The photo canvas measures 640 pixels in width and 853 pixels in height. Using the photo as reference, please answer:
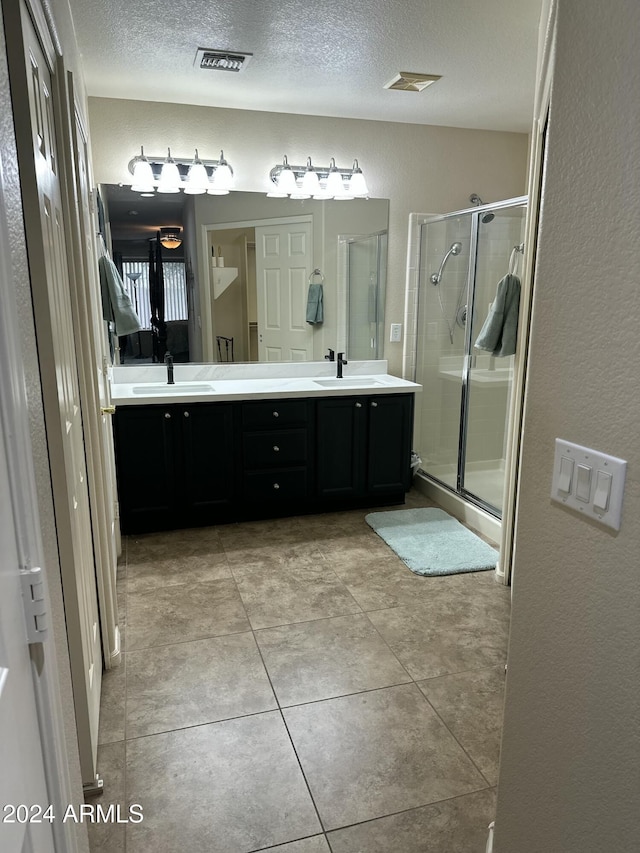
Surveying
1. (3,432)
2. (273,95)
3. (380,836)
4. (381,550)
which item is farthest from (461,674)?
(273,95)

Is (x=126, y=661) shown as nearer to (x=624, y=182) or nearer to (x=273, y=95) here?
(x=624, y=182)

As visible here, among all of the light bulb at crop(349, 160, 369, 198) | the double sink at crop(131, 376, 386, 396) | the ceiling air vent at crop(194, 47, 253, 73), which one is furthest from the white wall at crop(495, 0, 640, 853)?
the light bulb at crop(349, 160, 369, 198)

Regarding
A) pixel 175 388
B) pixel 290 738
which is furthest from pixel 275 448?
pixel 290 738

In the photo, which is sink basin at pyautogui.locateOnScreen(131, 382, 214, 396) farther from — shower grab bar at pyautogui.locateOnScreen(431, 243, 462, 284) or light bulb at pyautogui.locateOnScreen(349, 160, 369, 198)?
shower grab bar at pyautogui.locateOnScreen(431, 243, 462, 284)

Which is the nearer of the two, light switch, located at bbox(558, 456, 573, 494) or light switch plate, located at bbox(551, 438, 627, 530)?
light switch plate, located at bbox(551, 438, 627, 530)

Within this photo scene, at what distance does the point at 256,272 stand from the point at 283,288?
0.21 m

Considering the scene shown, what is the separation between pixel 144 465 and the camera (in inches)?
136

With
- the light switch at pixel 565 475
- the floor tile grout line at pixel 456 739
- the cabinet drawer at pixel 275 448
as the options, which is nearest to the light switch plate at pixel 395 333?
the cabinet drawer at pixel 275 448

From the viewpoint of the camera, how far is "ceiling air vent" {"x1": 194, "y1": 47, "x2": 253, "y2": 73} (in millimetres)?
2816

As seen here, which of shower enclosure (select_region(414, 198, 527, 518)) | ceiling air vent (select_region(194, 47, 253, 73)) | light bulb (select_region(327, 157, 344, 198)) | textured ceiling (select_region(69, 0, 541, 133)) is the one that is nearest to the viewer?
textured ceiling (select_region(69, 0, 541, 133))

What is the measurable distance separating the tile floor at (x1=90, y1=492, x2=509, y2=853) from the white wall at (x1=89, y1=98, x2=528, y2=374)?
203 centimetres

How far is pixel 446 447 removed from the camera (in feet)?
13.8

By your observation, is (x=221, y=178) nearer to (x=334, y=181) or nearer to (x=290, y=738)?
(x=334, y=181)

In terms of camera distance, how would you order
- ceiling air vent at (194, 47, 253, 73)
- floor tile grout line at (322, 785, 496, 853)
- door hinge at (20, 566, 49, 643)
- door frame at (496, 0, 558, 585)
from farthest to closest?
1. ceiling air vent at (194, 47, 253, 73)
2. door frame at (496, 0, 558, 585)
3. floor tile grout line at (322, 785, 496, 853)
4. door hinge at (20, 566, 49, 643)
